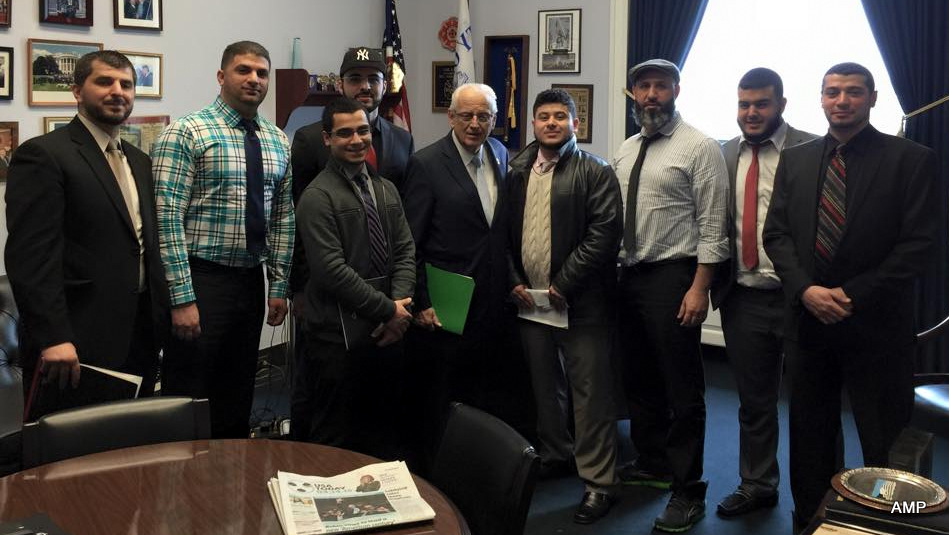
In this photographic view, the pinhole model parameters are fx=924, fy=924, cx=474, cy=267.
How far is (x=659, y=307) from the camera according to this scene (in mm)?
3064

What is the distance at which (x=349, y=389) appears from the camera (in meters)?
2.96

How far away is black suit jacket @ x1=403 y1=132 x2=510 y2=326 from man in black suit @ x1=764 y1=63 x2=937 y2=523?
902 mm

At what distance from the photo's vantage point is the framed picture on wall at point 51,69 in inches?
144

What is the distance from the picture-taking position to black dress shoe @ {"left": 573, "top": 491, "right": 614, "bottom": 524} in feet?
10.3

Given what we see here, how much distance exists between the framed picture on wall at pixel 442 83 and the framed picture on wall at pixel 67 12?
2366 mm

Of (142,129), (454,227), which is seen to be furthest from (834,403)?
(142,129)

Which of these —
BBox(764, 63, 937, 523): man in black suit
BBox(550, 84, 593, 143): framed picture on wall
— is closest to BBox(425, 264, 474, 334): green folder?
BBox(764, 63, 937, 523): man in black suit

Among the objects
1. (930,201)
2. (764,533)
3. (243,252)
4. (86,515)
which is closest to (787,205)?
(930,201)

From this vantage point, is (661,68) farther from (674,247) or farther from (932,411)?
(932,411)

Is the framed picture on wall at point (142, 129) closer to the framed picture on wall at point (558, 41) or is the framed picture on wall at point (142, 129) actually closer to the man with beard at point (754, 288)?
the framed picture on wall at point (558, 41)

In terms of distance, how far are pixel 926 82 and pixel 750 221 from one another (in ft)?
6.27

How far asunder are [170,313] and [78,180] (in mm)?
483

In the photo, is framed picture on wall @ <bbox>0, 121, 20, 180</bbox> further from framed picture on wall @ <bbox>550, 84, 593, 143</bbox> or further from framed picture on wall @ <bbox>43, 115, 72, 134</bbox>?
framed picture on wall @ <bbox>550, 84, 593, 143</bbox>

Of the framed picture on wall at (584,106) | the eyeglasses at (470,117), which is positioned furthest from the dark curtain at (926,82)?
the eyeglasses at (470,117)
